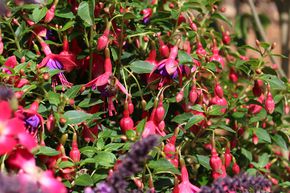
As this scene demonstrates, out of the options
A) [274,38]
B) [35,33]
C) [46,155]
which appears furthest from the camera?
[274,38]

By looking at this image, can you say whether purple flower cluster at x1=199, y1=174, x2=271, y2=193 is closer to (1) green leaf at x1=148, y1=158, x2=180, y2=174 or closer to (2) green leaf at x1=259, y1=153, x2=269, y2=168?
(1) green leaf at x1=148, y1=158, x2=180, y2=174

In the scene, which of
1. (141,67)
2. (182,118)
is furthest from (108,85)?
(182,118)

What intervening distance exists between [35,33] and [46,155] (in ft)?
1.28

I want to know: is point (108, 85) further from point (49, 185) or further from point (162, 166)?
point (49, 185)

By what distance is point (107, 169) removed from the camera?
1274 millimetres

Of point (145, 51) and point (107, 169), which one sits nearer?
point (107, 169)

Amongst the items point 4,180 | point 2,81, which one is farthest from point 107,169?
point 4,180

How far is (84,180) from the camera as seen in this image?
1209mm

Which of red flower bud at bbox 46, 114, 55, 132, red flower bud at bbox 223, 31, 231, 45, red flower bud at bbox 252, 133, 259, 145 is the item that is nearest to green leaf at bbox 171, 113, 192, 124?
red flower bud at bbox 252, 133, 259, 145

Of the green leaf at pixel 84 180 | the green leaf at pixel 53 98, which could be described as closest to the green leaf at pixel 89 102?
the green leaf at pixel 53 98

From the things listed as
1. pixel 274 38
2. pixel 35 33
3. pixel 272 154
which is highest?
pixel 35 33

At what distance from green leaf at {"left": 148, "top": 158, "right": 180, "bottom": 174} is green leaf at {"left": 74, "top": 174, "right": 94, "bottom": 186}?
128 millimetres

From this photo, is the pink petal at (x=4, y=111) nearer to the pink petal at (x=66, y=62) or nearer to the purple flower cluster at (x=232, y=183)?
the purple flower cluster at (x=232, y=183)

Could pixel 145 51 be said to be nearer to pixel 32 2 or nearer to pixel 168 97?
pixel 168 97
